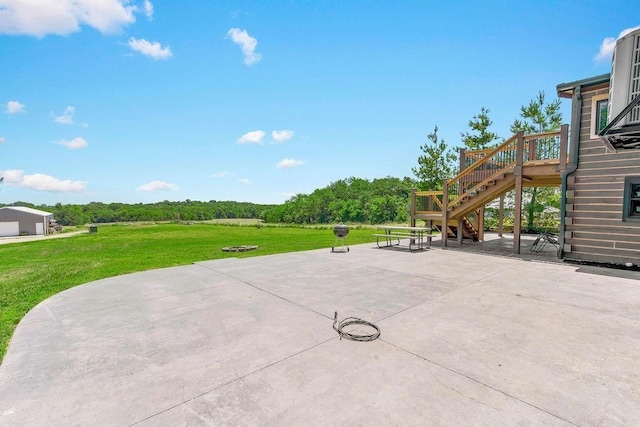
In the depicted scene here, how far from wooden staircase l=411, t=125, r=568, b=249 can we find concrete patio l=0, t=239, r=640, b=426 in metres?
4.32

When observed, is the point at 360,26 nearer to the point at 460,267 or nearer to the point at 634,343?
the point at 460,267

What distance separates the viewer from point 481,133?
760 inches

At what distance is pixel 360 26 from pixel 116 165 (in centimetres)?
4049

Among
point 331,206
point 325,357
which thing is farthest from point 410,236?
point 331,206

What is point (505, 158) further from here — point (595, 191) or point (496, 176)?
point (595, 191)

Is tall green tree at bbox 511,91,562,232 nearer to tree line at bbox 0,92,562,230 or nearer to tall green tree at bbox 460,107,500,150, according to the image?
tall green tree at bbox 460,107,500,150

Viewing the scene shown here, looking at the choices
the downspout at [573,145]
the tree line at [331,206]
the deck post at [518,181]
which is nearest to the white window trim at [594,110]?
the downspout at [573,145]

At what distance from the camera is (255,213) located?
3593 inches

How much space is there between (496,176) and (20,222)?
178ft

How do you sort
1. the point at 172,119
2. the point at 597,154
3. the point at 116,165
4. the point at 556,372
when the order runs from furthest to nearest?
the point at 116,165, the point at 172,119, the point at 597,154, the point at 556,372

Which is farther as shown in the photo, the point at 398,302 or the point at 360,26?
the point at 360,26

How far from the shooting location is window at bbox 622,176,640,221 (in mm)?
6652

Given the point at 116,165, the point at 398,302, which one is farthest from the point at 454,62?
the point at 116,165

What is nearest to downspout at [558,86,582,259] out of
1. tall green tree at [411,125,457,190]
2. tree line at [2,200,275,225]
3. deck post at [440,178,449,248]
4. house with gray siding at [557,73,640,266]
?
house with gray siding at [557,73,640,266]
